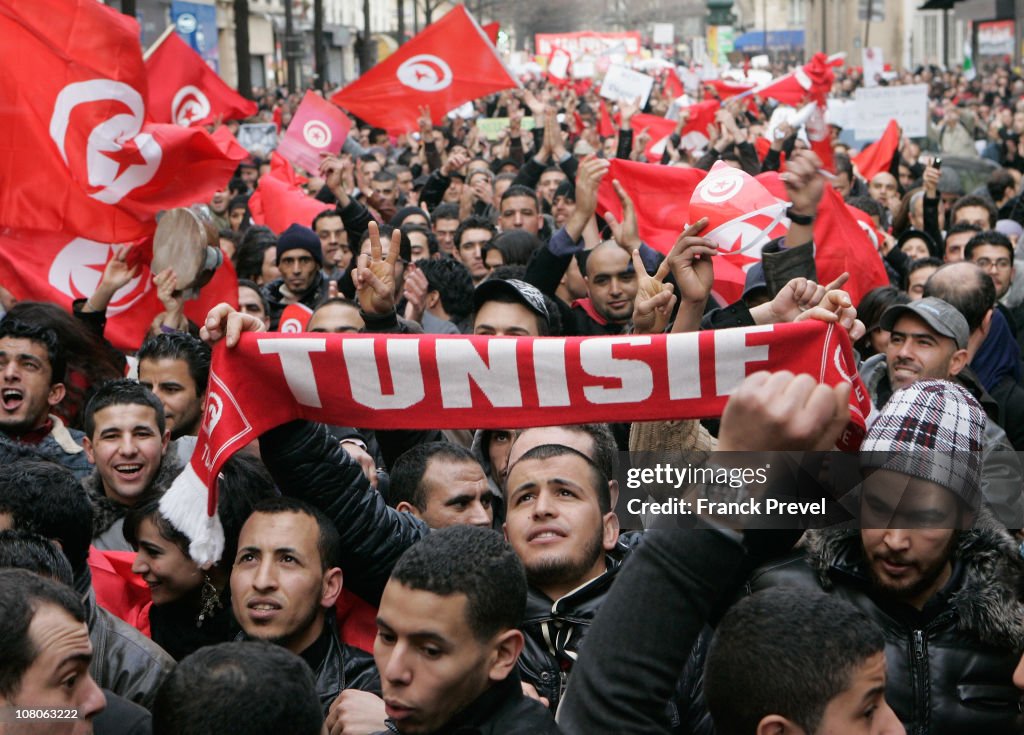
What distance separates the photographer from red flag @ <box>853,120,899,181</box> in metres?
14.2

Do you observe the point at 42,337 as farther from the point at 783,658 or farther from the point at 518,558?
the point at 783,658

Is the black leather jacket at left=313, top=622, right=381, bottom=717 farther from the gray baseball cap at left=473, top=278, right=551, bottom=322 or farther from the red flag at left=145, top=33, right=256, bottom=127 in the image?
the red flag at left=145, top=33, right=256, bottom=127

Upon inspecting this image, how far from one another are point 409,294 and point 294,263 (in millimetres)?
1584

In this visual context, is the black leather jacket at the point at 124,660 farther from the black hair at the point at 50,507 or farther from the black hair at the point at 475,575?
Answer: the black hair at the point at 475,575

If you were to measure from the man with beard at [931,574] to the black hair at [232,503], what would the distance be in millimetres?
1448

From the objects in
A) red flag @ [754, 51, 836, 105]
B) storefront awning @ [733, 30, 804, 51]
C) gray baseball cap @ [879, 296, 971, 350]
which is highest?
storefront awning @ [733, 30, 804, 51]

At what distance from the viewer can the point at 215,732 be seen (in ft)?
7.91

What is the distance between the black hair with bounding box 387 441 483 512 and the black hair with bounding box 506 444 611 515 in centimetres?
54

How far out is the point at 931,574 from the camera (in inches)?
123

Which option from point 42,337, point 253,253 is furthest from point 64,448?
point 253,253

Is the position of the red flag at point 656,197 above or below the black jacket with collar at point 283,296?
above

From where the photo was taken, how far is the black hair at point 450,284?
739cm

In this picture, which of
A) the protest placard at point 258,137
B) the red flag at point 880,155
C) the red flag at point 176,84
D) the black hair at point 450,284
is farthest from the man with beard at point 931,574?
the protest placard at point 258,137

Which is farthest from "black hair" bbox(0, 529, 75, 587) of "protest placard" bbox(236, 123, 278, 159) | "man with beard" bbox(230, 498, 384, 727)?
"protest placard" bbox(236, 123, 278, 159)
